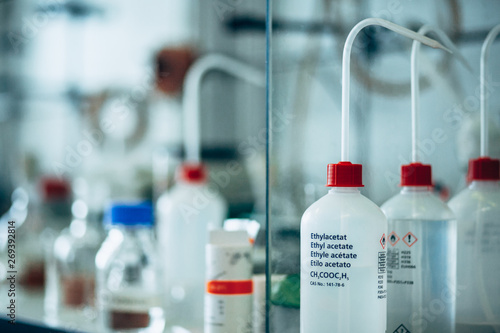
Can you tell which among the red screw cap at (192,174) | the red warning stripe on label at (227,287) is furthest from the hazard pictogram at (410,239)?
the red screw cap at (192,174)

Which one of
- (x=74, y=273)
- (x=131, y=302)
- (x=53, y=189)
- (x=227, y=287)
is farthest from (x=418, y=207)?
(x=53, y=189)

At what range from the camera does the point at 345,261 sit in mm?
634

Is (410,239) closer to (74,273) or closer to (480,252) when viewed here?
(480,252)

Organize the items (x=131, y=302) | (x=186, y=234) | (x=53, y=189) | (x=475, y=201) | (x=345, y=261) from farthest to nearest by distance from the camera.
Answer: (x=53, y=189) → (x=186, y=234) → (x=131, y=302) → (x=475, y=201) → (x=345, y=261)

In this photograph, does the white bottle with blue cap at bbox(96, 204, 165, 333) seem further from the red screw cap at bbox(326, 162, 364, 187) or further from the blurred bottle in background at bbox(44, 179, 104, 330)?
the red screw cap at bbox(326, 162, 364, 187)

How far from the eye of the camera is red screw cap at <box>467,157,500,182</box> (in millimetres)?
734

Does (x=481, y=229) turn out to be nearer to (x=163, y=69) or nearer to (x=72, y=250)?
(x=72, y=250)

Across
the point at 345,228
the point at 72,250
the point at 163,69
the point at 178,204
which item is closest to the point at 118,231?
the point at 178,204

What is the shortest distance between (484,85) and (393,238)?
23 cm

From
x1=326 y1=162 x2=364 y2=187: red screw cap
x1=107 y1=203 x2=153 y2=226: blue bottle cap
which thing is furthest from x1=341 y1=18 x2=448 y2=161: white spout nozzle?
x1=107 y1=203 x2=153 y2=226: blue bottle cap

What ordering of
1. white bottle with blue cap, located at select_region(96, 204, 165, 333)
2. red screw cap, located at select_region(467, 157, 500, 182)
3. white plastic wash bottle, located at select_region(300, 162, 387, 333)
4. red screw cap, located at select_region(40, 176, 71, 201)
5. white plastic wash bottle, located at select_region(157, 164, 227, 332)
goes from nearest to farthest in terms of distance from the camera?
1. white plastic wash bottle, located at select_region(300, 162, 387, 333)
2. red screw cap, located at select_region(467, 157, 500, 182)
3. white bottle with blue cap, located at select_region(96, 204, 165, 333)
4. white plastic wash bottle, located at select_region(157, 164, 227, 332)
5. red screw cap, located at select_region(40, 176, 71, 201)

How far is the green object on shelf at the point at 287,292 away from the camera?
28.5 inches

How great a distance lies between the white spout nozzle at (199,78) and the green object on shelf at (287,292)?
764mm

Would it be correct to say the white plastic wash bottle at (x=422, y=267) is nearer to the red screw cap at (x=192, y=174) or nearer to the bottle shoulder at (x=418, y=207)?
the bottle shoulder at (x=418, y=207)
